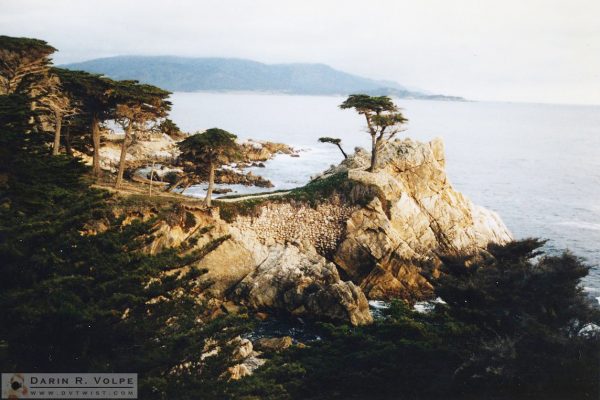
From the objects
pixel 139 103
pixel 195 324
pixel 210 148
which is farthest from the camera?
pixel 139 103

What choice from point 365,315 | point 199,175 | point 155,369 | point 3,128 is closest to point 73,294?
point 155,369

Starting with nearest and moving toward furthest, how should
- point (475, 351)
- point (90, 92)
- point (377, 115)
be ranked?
point (475, 351), point (90, 92), point (377, 115)

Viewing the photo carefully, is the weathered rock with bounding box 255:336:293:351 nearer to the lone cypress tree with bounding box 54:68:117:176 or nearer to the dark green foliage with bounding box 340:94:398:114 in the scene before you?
the lone cypress tree with bounding box 54:68:117:176

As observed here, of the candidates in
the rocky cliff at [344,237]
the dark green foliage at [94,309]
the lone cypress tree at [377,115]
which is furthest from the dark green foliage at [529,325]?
the lone cypress tree at [377,115]

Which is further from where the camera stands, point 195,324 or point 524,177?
point 524,177

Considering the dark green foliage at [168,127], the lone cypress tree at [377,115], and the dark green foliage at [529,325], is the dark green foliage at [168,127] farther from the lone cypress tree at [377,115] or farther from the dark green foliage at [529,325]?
the dark green foliage at [529,325]

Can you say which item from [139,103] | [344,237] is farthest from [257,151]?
[344,237]

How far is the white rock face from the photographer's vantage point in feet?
86.3

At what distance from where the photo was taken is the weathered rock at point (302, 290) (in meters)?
21.6

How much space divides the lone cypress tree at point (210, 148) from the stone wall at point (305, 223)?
3.62 m

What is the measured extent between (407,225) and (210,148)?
42.1ft

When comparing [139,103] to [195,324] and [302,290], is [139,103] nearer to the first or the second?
[302,290]

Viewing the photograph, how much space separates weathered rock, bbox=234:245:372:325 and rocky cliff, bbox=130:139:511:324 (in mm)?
50

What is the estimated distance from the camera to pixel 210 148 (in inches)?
973
